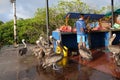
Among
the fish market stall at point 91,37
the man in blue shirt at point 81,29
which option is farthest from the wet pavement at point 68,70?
the fish market stall at point 91,37

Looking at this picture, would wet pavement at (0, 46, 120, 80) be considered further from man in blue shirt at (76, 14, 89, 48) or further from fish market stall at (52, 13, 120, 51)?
fish market stall at (52, 13, 120, 51)

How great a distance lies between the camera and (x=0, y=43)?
27.9 metres

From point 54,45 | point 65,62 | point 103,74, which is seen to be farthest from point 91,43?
→ point 103,74

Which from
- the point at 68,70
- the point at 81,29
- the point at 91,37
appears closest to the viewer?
the point at 68,70

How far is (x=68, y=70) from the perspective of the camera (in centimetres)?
1197

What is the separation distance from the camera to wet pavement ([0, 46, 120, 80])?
35.2 feet

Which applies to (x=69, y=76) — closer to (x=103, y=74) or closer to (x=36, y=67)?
(x=103, y=74)

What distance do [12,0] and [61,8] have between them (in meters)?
7.48

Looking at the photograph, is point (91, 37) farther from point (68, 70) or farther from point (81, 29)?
point (68, 70)

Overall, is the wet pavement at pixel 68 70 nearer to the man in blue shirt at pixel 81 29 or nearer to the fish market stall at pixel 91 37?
the man in blue shirt at pixel 81 29

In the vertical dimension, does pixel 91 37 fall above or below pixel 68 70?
above

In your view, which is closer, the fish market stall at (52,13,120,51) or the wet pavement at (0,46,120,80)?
the wet pavement at (0,46,120,80)

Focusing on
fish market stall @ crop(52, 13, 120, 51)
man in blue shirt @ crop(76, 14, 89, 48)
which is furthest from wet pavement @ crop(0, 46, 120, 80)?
fish market stall @ crop(52, 13, 120, 51)

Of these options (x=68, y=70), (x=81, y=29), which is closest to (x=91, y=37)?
(x=81, y=29)
